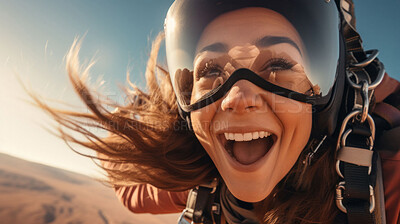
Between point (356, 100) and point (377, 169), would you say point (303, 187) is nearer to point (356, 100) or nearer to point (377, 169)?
point (377, 169)

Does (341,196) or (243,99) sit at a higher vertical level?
(243,99)

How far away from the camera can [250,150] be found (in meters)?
1.20

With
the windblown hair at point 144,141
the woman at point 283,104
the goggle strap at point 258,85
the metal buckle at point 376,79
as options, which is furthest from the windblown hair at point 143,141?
the metal buckle at point 376,79

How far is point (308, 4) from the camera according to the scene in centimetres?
115

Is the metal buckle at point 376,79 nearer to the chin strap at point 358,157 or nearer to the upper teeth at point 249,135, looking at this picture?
the chin strap at point 358,157

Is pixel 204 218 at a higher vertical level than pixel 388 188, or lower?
lower

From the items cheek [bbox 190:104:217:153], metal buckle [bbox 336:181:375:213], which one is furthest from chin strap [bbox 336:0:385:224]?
cheek [bbox 190:104:217:153]

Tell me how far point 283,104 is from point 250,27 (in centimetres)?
39

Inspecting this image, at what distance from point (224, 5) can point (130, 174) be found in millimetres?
1395

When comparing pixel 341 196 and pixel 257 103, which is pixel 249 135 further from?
pixel 341 196

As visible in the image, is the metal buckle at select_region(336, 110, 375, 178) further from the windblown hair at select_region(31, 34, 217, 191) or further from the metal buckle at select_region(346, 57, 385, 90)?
the windblown hair at select_region(31, 34, 217, 191)

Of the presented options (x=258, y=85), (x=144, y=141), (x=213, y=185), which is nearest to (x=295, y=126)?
(x=258, y=85)

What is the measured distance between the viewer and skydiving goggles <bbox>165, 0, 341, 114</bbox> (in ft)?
3.53

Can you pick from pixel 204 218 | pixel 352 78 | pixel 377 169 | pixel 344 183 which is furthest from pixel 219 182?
pixel 352 78
